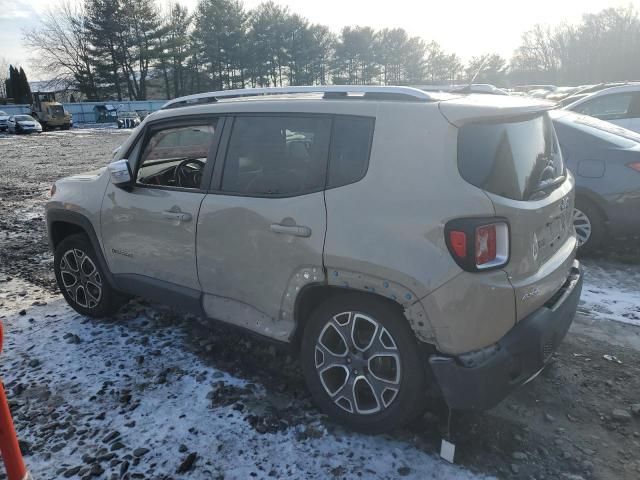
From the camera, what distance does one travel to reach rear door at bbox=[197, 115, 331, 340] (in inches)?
110

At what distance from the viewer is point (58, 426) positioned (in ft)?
9.78

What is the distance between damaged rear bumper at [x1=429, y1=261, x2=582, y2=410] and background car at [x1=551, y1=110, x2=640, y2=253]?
3397mm

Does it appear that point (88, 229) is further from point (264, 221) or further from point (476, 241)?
point (476, 241)

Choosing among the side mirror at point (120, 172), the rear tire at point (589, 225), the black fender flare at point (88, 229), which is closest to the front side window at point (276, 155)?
the side mirror at point (120, 172)

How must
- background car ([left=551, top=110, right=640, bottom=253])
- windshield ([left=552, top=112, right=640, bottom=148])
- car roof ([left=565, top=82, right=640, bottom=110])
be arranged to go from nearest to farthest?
background car ([left=551, top=110, right=640, bottom=253]) → windshield ([left=552, top=112, right=640, bottom=148]) → car roof ([left=565, top=82, right=640, bottom=110])

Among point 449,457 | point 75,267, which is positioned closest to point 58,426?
point 75,267

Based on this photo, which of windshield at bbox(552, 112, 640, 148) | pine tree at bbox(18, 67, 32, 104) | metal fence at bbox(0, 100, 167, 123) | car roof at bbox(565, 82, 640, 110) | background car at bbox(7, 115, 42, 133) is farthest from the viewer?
pine tree at bbox(18, 67, 32, 104)

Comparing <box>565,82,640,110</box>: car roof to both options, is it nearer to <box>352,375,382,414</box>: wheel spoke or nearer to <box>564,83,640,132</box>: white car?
<box>564,83,640,132</box>: white car

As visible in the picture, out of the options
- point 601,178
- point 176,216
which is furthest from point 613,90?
point 176,216

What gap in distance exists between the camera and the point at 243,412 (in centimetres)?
305

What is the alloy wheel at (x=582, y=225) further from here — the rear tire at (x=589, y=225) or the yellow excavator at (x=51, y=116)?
the yellow excavator at (x=51, y=116)

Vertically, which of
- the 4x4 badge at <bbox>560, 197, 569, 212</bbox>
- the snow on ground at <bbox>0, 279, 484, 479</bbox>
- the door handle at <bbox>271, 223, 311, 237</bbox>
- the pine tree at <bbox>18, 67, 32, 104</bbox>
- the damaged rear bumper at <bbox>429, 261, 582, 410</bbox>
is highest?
the pine tree at <bbox>18, 67, 32, 104</bbox>

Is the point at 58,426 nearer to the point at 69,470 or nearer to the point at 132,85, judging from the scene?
the point at 69,470

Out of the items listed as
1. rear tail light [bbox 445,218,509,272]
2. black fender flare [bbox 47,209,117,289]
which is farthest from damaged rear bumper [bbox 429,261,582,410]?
black fender flare [bbox 47,209,117,289]
